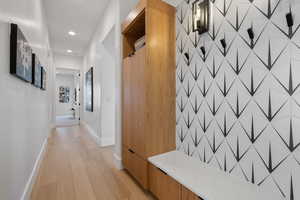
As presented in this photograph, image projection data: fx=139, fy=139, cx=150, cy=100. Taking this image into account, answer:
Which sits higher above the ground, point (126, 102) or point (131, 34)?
point (131, 34)

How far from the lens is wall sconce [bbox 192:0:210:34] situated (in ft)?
4.58

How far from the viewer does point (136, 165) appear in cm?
183

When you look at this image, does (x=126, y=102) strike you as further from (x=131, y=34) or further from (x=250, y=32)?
(x=250, y=32)

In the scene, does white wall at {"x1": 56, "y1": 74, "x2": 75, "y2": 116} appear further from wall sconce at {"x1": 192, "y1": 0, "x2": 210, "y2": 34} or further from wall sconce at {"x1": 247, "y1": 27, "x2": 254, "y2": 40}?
wall sconce at {"x1": 247, "y1": 27, "x2": 254, "y2": 40}

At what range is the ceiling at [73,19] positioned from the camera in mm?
2932

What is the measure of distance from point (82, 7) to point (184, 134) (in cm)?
334

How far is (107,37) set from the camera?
3184 millimetres

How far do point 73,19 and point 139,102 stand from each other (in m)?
3.22

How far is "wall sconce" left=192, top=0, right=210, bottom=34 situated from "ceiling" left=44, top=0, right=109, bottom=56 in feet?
7.41

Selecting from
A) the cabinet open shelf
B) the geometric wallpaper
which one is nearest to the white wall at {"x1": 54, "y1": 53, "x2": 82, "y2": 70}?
the cabinet open shelf

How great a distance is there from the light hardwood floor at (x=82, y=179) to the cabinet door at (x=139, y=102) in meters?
0.52

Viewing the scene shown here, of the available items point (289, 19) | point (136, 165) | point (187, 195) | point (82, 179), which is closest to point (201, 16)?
point (289, 19)

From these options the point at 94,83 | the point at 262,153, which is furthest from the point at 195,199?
the point at 94,83

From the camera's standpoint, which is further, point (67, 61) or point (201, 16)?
point (67, 61)
